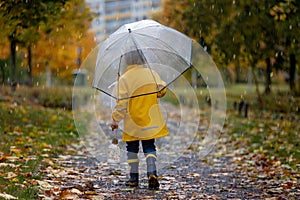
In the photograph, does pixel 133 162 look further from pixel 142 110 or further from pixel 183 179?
pixel 183 179

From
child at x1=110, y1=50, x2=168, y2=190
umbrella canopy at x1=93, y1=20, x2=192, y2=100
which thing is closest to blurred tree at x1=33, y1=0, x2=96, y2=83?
umbrella canopy at x1=93, y1=20, x2=192, y2=100

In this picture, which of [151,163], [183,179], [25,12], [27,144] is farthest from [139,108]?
[25,12]

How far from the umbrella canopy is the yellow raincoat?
0.08 meters

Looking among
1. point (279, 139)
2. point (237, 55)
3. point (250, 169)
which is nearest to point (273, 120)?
point (237, 55)

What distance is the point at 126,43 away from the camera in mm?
6957

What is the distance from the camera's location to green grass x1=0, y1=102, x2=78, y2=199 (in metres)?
6.06

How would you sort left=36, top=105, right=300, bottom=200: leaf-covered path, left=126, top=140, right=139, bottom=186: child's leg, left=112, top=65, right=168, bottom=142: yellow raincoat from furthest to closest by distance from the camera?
left=126, top=140, right=139, bottom=186: child's leg < left=112, top=65, right=168, bottom=142: yellow raincoat < left=36, top=105, right=300, bottom=200: leaf-covered path

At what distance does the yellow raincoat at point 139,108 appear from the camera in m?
6.63

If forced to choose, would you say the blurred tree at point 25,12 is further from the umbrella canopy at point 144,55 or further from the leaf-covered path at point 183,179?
the umbrella canopy at point 144,55

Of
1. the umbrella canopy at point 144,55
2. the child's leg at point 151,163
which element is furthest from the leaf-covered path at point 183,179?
the umbrella canopy at point 144,55

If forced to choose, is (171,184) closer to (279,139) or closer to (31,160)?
(31,160)

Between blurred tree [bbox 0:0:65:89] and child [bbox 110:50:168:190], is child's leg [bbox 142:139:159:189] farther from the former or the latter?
blurred tree [bbox 0:0:65:89]

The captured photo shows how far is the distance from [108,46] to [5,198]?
9.21 ft

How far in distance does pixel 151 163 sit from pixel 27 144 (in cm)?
363
